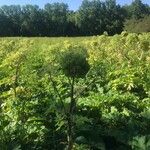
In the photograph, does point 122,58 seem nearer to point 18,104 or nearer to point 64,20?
point 18,104

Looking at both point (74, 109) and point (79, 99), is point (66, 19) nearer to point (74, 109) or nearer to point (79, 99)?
point (79, 99)

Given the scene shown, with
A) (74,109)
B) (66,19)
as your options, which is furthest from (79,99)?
(66,19)

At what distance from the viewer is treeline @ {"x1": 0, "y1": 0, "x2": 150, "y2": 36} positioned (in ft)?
260

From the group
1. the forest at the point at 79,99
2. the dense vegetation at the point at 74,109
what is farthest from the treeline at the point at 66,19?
the dense vegetation at the point at 74,109

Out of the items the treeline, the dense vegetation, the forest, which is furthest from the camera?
the treeline

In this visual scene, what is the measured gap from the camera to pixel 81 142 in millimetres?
7395

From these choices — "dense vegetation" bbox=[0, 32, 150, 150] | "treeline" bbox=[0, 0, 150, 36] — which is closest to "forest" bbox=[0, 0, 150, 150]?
"dense vegetation" bbox=[0, 32, 150, 150]

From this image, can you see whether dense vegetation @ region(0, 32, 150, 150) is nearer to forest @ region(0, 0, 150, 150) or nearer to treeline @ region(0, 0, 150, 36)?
forest @ region(0, 0, 150, 150)

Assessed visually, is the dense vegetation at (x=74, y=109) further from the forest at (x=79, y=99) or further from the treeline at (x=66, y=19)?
the treeline at (x=66, y=19)

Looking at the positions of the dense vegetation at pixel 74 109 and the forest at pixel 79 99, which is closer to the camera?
the dense vegetation at pixel 74 109

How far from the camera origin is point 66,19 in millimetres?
86688

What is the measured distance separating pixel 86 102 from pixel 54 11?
88931mm

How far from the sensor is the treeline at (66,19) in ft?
260

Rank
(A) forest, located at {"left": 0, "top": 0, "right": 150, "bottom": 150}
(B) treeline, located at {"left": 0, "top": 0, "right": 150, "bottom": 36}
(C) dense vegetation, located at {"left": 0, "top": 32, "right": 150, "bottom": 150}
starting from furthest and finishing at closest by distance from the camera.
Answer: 1. (B) treeline, located at {"left": 0, "top": 0, "right": 150, "bottom": 36}
2. (A) forest, located at {"left": 0, "top": 0, "right": 150, "bottom": 150}
3. (C) dense vegetation, located at {"left": 0, "top": 32, "right": 150, "bottom": 150}
